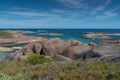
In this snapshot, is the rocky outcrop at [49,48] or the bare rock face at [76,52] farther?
the rocky outcrop at [49,48]

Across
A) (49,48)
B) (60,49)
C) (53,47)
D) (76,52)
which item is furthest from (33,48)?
(76,52)

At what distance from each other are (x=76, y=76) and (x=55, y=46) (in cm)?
2774

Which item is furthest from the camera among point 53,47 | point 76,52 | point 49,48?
point 53,47

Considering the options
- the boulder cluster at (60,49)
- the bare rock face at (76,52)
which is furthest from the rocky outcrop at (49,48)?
the bare rock face at (76,52)

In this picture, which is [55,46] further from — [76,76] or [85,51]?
[76,76]

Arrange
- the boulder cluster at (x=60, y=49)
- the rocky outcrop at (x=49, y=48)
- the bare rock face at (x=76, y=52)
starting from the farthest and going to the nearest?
the rocky outcrop at (x=49, y=48)
the boulder cluster at (x=60, y=49)
the bare rock face at (x=76, y=52)

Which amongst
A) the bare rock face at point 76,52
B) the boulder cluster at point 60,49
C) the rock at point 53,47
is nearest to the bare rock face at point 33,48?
the boulder cluster at point 60,49

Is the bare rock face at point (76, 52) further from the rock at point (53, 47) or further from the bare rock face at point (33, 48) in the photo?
the bare rock face at point (33, 48)

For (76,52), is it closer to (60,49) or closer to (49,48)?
(60,49)

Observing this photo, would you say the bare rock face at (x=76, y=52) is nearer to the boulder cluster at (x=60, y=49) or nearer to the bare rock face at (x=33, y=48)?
the boulder cluster at (x=60, y=49)

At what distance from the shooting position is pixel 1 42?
73625 millimetres

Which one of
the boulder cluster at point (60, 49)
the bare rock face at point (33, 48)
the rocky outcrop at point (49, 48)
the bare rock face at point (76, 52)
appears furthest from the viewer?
the bare rock face at point (33, 48)

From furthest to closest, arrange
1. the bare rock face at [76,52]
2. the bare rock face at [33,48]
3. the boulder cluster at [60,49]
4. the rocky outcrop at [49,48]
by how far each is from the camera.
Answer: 1. the bare rock face at [33,48]
2. the rocky outcrop at [49,48]
3. the boulder cluster at [60,49]
4. the bare rock face at [76,52]

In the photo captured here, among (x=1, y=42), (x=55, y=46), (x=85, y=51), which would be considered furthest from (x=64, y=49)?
(x=1, y=42)
